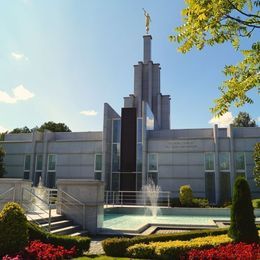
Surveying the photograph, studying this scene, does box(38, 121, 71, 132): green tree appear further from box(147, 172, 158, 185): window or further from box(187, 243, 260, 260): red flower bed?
box(187, 243, 260, 260): red flower bed

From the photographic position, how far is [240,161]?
30.2 m

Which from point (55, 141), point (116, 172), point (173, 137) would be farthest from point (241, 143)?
point (55, 141)

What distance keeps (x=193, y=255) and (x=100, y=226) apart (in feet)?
22.0

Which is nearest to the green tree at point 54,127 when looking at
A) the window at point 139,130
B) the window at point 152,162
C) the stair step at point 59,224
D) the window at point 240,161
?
the window at point 139,130

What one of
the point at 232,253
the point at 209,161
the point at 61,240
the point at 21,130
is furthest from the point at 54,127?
the point at 232,253

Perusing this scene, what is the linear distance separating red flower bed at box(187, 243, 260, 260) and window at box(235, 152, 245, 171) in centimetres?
2289

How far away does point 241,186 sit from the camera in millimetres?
9344

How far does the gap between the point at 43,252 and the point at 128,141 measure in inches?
982

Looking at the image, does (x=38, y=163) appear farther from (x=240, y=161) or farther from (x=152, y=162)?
(x=240, y=161)

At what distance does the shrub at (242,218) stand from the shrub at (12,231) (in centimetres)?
565

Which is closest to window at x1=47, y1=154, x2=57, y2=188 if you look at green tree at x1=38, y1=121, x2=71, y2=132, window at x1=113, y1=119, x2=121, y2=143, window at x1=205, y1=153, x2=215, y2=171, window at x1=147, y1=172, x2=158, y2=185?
window at x1=113, y1=119, x2=121, y2=143

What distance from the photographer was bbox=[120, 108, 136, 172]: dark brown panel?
3203 cm

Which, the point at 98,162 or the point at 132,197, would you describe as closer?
the point at 132,197

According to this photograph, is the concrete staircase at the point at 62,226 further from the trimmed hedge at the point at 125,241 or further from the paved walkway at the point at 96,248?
the trimmed hedge at the point at 125,241
